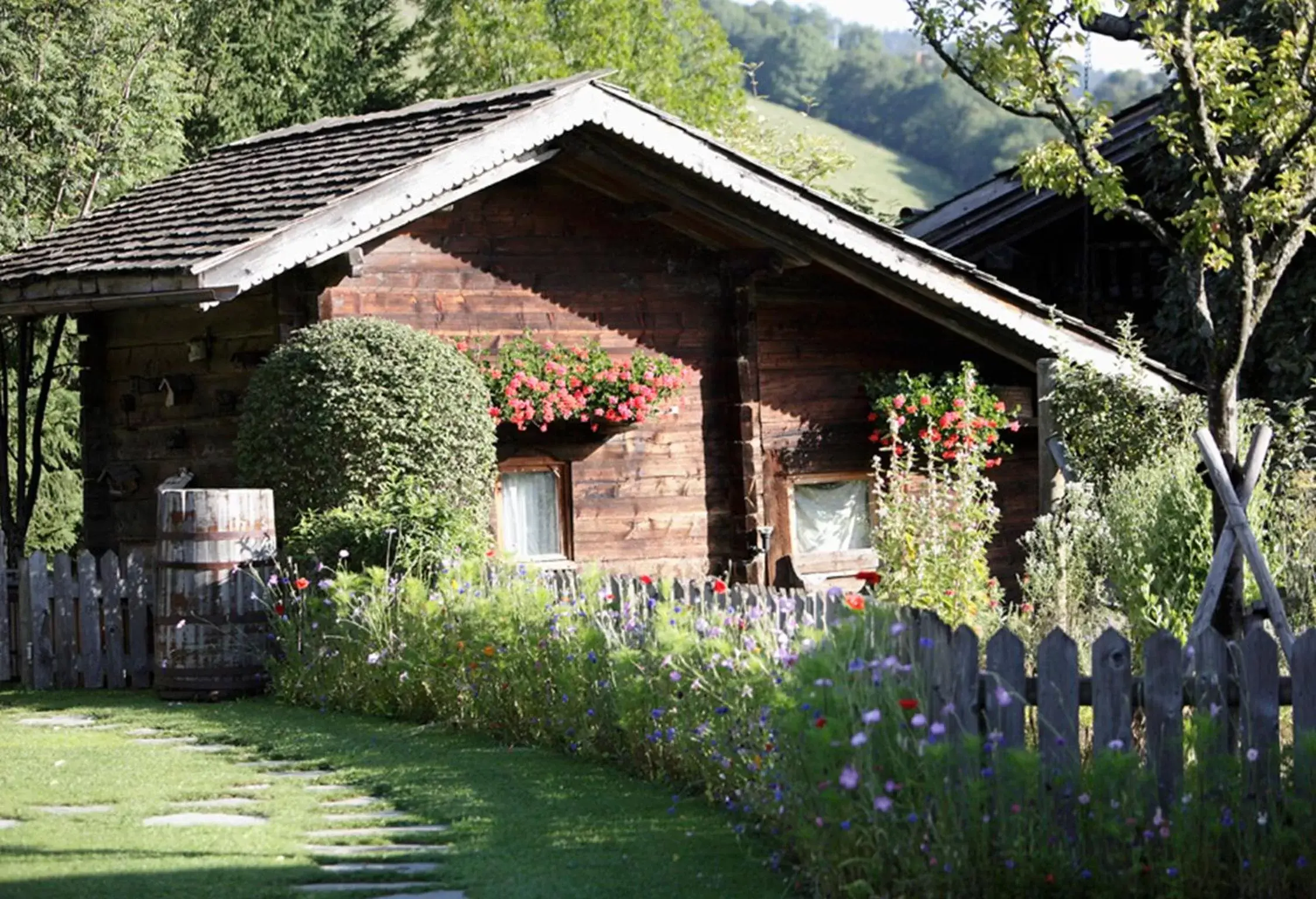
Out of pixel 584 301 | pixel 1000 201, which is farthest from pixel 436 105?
pixel 1000 201

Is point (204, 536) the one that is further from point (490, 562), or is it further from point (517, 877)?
point (517, 877)

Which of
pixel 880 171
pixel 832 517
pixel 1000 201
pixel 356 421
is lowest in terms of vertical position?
pixel 832 517

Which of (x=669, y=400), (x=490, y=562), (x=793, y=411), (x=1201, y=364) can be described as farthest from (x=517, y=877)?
(x=1201, y=364)

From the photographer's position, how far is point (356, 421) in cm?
1220

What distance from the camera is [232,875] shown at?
6.31m

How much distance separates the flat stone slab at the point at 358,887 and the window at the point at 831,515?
32.4ft

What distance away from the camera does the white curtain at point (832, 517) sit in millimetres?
16016

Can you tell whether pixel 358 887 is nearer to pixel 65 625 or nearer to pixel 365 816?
pixel 365 816

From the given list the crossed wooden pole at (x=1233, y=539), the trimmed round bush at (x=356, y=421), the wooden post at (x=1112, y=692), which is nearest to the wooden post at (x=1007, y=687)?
the wooden post at (x=1112, y=692)

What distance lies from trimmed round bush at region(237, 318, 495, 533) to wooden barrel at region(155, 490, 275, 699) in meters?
0.90

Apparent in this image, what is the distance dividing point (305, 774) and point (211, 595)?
3.13 metres

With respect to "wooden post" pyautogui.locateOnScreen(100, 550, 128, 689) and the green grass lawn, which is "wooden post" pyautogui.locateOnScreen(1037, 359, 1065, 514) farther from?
"wooden post" pyautogui.locateOnScreen(100, 550, 128, 689)

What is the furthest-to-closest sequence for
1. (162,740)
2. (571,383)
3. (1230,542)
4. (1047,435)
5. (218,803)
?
(1047,435)
(571,383)
(162,740)
(1230,542)
(218,803)

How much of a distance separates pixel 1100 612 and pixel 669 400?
4587 millimetres
